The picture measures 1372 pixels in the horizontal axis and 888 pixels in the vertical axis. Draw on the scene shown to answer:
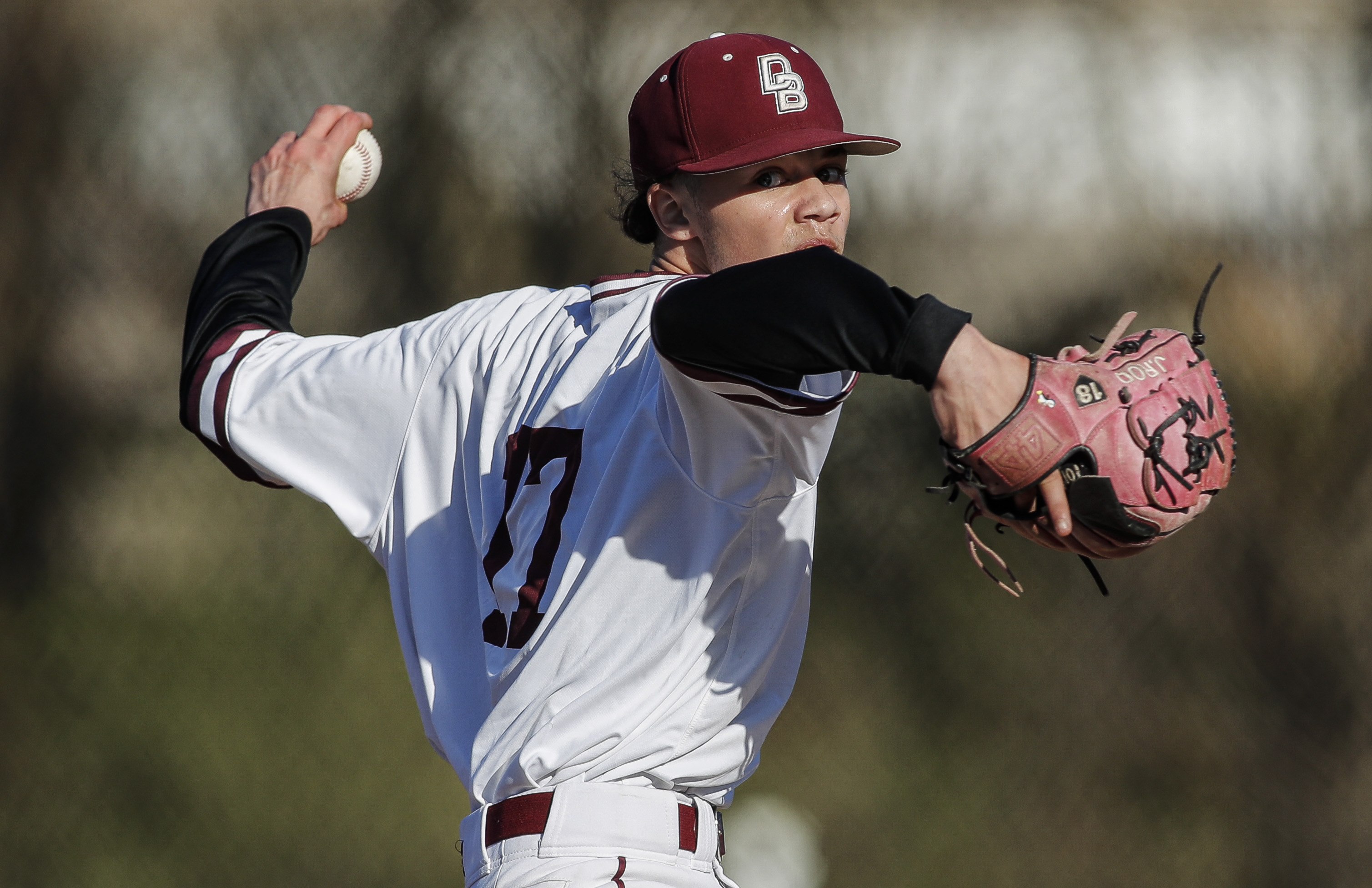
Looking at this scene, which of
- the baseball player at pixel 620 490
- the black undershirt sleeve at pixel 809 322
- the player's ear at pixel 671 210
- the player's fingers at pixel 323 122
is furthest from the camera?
the player's fingers at pixel 323 122

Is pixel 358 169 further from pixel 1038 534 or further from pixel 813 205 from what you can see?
pixel 1038 534

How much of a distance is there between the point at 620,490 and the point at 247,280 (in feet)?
2.28

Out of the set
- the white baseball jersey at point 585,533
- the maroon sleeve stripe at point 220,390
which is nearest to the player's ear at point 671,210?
the white baseball jersey at point 585,533

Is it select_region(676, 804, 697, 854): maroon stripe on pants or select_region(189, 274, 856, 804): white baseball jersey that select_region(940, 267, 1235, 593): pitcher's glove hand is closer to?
select_region(189, 274, 856, 804): white baseball jersey

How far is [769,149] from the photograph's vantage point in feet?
4.17

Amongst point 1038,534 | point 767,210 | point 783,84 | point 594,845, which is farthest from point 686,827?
point 783,84

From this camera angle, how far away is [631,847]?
4.02ft

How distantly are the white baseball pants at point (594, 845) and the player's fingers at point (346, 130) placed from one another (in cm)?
99

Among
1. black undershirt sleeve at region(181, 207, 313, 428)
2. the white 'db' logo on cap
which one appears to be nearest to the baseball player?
the white 'db' logo on cap

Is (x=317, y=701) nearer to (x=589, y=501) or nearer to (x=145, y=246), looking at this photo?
(x=145, y=246)

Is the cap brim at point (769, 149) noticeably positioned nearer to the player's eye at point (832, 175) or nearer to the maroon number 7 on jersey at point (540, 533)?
the player's eye at point (832, 175)

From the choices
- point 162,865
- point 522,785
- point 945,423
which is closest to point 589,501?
point 522,785

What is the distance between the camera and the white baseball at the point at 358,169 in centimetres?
184

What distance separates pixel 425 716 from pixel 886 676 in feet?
7.06
